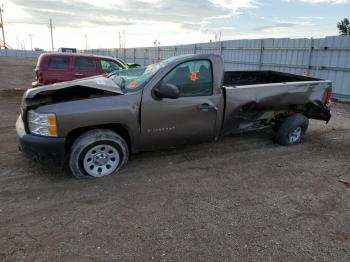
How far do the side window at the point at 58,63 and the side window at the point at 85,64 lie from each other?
357mm

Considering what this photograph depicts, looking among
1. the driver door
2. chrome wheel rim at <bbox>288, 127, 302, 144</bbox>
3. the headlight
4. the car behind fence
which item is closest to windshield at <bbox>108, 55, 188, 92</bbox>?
the driver door

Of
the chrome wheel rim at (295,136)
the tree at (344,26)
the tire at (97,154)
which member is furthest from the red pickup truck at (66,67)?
the tree at (344,26)

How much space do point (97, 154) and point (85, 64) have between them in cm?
707

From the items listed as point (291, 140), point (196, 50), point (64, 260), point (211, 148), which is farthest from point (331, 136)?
point (196, 50)

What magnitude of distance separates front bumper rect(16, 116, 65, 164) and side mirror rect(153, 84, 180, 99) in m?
1.45

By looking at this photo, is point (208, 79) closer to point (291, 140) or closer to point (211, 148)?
point (211, 148)

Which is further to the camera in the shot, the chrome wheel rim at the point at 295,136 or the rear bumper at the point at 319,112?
the rear bumper at the point at 319,112

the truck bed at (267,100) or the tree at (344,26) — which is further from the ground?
the tree at (344,26)

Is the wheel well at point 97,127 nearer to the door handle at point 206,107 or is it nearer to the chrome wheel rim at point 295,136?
the door handle at point 206,107

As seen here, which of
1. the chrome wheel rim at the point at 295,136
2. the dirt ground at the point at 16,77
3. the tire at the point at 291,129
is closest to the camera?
the tire at the point at 291,129

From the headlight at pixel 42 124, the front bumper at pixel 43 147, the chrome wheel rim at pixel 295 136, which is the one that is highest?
the headlight at pixel 42 124

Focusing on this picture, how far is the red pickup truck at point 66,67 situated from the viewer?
996 centimetres

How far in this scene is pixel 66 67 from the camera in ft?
33.5

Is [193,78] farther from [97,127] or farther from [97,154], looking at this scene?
[97,154]
